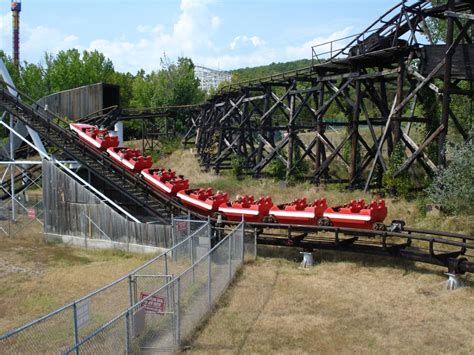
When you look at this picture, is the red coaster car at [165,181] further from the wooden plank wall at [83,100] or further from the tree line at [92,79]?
the tree line at [92,79]

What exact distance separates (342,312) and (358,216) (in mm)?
4325

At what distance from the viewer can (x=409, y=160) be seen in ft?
66.3

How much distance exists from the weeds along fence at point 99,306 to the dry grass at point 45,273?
83 centimetres

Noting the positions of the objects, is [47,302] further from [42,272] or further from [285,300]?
[285,300]

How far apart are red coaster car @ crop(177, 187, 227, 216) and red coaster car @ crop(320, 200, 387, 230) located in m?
4.32

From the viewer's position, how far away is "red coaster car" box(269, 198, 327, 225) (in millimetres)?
16266

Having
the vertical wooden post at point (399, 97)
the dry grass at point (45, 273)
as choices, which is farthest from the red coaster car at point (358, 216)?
the dry grass at point (45, 273)

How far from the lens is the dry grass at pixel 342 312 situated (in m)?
9.85

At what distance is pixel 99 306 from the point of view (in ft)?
42.3

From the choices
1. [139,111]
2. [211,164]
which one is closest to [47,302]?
[211,164]

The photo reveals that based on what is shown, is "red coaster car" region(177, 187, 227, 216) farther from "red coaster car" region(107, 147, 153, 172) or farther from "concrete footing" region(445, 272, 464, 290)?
"concrete footing" region(445, 272, 464, 290)

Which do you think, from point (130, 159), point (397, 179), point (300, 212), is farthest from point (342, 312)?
point (130, 159)

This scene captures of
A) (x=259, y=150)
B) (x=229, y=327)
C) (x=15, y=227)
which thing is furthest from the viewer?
(x=259, y=150)

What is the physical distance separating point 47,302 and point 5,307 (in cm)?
103
